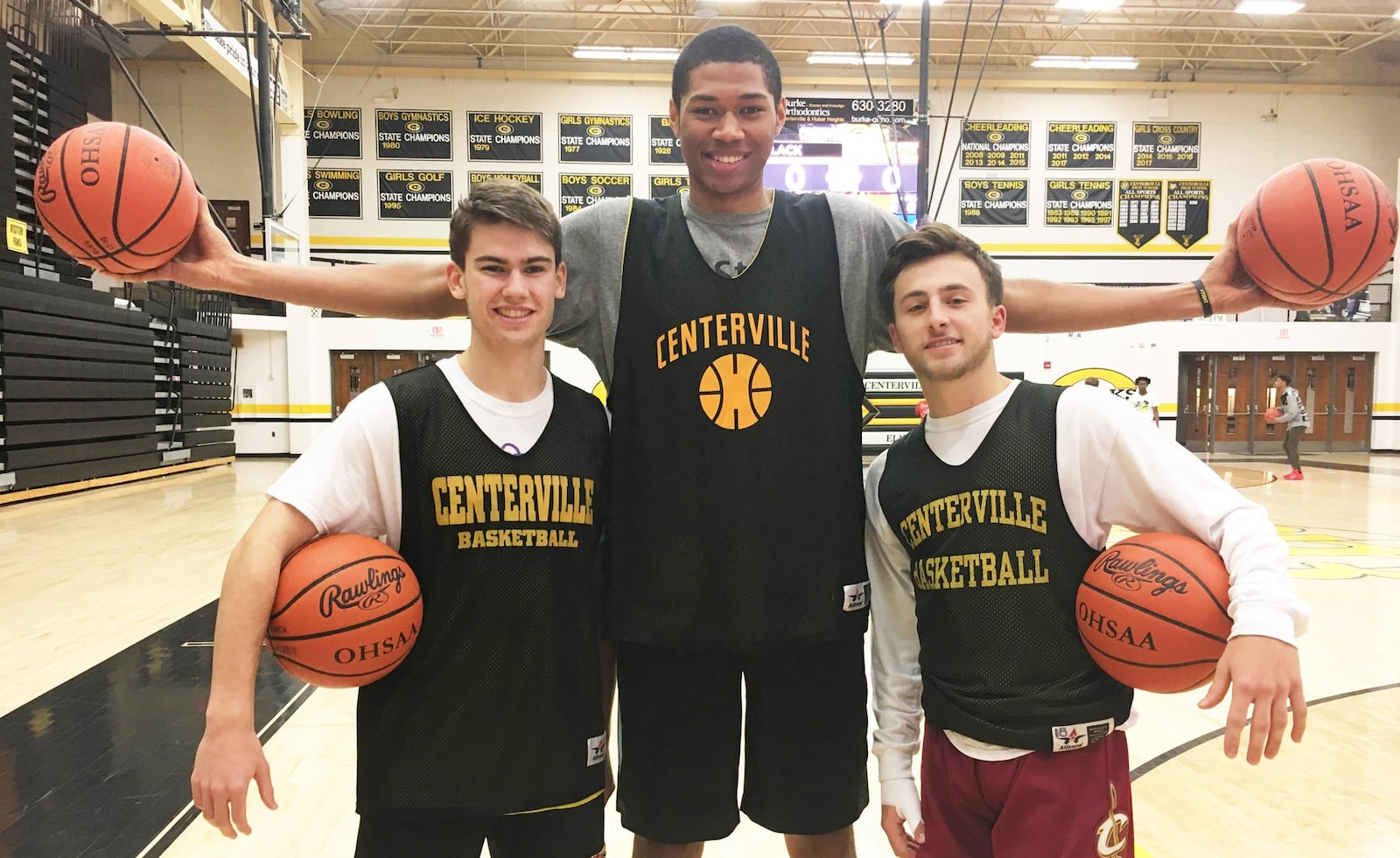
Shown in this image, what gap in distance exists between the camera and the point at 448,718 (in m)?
1.34

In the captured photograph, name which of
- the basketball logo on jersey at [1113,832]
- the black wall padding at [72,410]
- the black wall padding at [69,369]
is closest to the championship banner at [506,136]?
the black wall padding at [69,369]

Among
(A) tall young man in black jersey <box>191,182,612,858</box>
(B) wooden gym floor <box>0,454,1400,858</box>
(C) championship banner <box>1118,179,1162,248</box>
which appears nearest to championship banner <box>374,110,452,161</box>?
(B) wooden gym floor <box>0,454,1400,858</box>

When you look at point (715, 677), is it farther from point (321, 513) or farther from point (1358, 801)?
point (1358, 801)

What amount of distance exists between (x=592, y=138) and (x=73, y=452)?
31.5 feet

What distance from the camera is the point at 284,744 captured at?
110 inches

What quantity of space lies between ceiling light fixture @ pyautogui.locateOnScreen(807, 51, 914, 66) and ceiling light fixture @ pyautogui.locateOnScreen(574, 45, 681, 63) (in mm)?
2498

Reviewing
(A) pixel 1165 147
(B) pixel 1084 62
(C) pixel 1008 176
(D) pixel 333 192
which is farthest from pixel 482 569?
(A) pixel 1165 147

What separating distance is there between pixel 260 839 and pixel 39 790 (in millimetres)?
809

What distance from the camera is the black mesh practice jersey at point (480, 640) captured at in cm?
133

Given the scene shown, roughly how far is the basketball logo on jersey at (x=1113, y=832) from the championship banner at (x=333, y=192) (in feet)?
50.7

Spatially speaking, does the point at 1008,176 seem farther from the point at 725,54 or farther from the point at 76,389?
the point at 725,54

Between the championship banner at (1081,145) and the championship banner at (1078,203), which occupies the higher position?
the championship banner at (1081,145)

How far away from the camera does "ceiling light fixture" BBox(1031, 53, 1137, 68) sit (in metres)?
14.0

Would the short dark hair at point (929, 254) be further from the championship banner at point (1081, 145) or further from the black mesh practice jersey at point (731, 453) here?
the championship banner at point (1081, 145)
